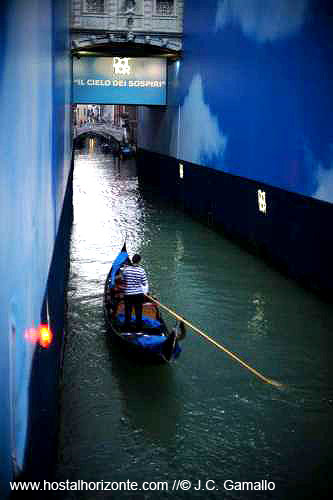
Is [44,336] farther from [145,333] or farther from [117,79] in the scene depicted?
[117,79]

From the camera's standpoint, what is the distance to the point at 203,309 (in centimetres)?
1291

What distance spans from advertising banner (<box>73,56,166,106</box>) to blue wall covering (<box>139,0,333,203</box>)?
2350 millimetres

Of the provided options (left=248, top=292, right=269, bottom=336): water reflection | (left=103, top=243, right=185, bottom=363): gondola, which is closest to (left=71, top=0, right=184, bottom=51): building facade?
(left=248, top=292, right=269, bottom=336): water reflection

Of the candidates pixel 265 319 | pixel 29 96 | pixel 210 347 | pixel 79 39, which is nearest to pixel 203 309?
pixel 265 319

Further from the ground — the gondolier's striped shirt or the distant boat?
the gondolier's striped shirt

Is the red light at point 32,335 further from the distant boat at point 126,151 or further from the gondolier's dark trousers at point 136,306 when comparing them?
the distant boat at point 126,151

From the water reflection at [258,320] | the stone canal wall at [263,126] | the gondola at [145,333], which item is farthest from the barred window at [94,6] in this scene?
the gondola at [145,333]

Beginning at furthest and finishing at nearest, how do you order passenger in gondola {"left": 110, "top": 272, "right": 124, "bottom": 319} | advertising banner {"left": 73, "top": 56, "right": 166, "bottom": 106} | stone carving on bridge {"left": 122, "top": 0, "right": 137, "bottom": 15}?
advertising banner {"left": 73, "top": 56, "right": 166, "bottom": 106} → stone carving on bridge {"left": 122, "top": 0, "right": 137, "bottom": 15} → passenger in gondola {"left": 110, "top": 272, "right": 124, "bottom": 319}

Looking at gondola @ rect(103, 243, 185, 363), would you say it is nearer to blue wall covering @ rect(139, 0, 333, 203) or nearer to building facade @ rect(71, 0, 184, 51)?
blue wall covering @ rect(139, 0, 333, 203)

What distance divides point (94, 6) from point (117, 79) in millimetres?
4311

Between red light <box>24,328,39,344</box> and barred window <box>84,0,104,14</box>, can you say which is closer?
red light <box>24,328,39,344</box>

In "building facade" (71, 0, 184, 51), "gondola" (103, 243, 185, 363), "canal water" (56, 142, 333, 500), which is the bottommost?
"canal water" (56, 142, 333, 500)

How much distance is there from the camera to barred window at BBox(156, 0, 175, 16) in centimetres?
2598

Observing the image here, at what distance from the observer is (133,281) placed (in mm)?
10172
